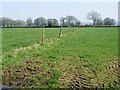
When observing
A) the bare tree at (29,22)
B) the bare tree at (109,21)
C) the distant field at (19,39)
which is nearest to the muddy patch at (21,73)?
the distant field at (19,39)

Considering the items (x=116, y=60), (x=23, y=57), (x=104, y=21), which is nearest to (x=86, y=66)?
(x=116, y=60)

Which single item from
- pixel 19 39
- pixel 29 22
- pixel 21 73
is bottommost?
pixel 21 73

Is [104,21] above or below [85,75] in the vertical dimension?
above

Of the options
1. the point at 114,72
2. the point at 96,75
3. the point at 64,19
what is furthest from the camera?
the point at 64,19

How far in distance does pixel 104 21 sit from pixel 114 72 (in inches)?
4837

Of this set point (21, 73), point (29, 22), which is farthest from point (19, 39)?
point (29, 22)

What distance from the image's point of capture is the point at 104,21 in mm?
125312

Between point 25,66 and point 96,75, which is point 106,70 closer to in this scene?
point 96,75

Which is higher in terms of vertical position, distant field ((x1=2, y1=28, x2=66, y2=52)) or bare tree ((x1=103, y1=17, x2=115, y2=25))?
bare tree ((x1=103, y1=17, x2=115, y2=25))

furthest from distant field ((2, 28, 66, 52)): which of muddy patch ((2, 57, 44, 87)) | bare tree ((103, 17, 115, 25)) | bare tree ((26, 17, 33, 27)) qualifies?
bare tree ((103, 17, 115, 25))

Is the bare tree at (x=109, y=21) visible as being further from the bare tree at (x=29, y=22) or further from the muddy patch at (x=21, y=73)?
the muddy patch at (x=21, y=73)

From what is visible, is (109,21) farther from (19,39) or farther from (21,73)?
(21,73)

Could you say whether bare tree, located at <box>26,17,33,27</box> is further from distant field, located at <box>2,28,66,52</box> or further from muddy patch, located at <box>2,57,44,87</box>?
muddy patch, located at <box>2,57,44,87</box>

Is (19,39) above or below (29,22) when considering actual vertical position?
below
